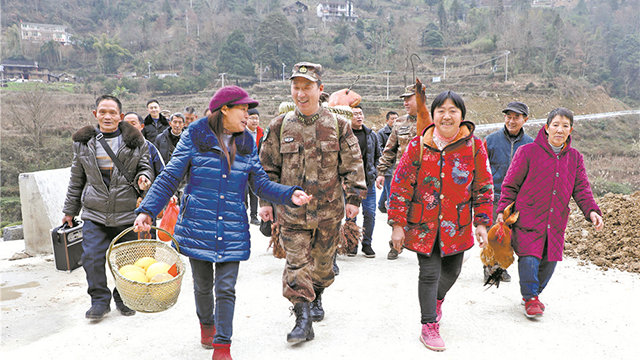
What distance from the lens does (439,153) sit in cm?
316

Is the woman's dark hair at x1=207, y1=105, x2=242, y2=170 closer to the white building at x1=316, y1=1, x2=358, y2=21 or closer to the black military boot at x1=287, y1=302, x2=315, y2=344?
the black military boot at x1=287, y1=302, x2=315, y2=344

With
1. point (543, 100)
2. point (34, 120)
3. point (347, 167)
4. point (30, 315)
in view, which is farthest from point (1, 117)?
point (543, 100)

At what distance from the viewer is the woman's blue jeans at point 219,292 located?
9.63 feet

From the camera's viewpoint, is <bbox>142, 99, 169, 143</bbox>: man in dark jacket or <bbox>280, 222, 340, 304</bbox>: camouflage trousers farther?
<bbox>142, 99, 169, 143</bbox>: man in dark jacket

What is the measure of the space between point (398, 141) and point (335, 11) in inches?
4432

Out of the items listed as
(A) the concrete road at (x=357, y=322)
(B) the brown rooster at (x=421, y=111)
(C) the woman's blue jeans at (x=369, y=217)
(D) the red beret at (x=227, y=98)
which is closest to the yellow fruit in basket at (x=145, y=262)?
(A) the concrete road at (x=357, y=322)

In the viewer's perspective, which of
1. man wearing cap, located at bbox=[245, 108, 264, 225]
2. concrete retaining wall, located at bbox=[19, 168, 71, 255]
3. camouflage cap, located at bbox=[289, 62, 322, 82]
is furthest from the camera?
man wearing cap, located at bbox=[245, 108, 264, 225]

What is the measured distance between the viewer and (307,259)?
3.36m

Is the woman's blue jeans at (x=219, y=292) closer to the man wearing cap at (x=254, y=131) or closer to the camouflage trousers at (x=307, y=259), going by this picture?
the camouflage trousers at (x=307, y=259)

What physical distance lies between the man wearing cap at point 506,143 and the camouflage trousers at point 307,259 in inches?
93.6

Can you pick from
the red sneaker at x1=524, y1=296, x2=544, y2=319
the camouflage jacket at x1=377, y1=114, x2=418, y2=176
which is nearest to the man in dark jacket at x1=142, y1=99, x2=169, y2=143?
the camouflage jacket at x1=377, y1=114, x2=418, y2=176

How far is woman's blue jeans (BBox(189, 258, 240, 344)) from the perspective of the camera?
2.94 m

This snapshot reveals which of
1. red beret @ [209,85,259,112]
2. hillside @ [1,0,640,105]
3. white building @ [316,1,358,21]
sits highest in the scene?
white building @ [316,1,358,21]

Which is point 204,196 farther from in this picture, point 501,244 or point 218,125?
point 501,244
